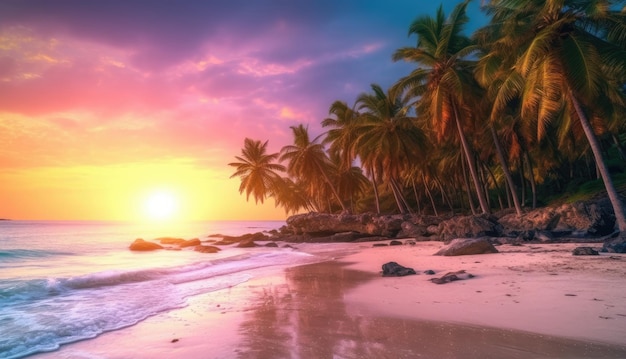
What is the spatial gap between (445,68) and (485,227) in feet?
35.7

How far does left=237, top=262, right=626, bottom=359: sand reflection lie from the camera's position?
3.81 meters

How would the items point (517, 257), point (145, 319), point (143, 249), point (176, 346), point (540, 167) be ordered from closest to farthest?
point (176, 346), point (145, 319), point (517, 257), point (143, 249), point (540, 167)

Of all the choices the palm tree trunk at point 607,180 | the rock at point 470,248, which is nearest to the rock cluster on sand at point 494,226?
the palm tree trunk at point 607,180

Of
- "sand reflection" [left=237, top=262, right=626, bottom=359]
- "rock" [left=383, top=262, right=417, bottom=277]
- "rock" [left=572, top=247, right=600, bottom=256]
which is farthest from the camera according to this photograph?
"rock" [left=572, top=247, right=600, bottom=256]

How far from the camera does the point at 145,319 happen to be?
6.47 metres

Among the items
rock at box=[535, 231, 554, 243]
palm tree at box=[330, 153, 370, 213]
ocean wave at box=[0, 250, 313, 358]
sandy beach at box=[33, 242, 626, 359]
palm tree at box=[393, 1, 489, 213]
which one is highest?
palm tree at box=[393, 1, 489, 213]

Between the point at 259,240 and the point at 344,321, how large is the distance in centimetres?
3131

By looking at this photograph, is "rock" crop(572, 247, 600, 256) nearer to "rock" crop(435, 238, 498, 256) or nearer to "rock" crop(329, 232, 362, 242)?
"rock" crop(435, 238, 498, 256)

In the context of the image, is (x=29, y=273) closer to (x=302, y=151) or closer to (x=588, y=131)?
(x=588, y=131)

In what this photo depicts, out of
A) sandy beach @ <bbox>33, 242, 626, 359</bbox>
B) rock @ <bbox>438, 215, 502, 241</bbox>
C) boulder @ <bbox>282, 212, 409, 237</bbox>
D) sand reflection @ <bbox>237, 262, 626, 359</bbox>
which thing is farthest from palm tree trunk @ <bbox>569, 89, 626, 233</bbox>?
boulder @ <bbox>282, 212, 409, 237</bbox>

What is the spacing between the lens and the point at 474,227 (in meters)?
18.7

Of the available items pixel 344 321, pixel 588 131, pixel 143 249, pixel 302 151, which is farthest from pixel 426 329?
pixel 302 151

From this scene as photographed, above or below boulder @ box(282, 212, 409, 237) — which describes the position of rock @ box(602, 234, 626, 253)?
below

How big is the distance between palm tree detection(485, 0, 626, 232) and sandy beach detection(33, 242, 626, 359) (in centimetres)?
809
